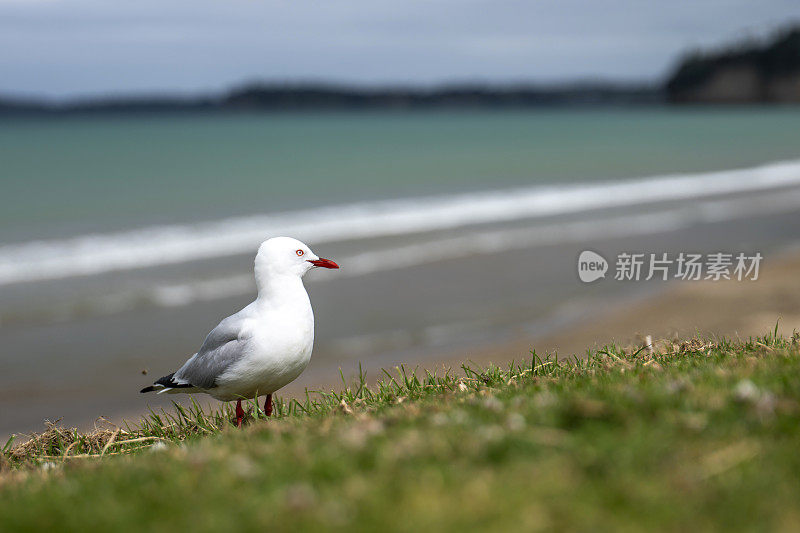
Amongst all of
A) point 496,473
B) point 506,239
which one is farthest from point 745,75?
point 496,473

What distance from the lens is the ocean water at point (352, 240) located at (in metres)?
→ 11.3

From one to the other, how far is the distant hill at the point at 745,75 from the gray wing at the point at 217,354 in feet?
474

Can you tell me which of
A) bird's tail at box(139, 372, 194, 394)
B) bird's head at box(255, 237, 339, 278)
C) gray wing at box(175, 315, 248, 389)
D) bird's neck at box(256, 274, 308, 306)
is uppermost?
bird's head at box(255, 237, 339, 278)

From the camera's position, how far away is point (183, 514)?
2.93 metres

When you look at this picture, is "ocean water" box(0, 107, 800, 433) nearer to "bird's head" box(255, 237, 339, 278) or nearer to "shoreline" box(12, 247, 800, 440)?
"shoreline" box(12, 247, 800, 440)

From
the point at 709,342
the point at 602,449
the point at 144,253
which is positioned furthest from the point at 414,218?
the point at 602,449

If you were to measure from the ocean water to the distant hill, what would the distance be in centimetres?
10440

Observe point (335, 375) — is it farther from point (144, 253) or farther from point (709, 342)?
point (144, 253)

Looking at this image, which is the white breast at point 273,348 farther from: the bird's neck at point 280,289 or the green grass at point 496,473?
the green grass at point 496,473

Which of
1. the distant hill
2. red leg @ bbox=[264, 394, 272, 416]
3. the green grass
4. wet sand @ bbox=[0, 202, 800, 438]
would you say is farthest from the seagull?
the distant hill

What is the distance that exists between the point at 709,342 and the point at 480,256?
10.7m

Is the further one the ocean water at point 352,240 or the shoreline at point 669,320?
the ocean water at point 352,240

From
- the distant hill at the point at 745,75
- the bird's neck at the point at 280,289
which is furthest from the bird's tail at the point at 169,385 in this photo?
the distant hill at the point at 745,75

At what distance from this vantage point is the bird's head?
18.2 ft
